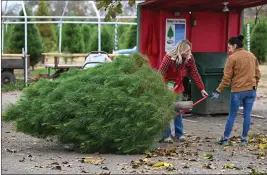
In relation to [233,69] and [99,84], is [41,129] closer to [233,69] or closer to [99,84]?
[99,84]

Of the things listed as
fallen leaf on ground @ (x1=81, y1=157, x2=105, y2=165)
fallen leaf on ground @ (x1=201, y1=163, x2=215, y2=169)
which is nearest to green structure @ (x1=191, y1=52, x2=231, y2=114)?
fallen leaf on ground @ (x1=201, y1=163, x2=215, y2=169)

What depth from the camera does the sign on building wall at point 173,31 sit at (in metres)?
12.0

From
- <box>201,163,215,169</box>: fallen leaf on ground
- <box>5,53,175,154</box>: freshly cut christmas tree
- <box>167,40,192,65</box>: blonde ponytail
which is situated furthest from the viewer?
<box>167,40,192,65</box>: blonde ponytail

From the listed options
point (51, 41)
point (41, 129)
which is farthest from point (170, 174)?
point (51, 41)

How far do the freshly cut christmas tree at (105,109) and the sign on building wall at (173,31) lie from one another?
411cm

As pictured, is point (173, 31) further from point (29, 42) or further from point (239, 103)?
point (29, 42)

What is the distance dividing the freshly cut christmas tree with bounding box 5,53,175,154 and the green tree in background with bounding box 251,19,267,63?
2235 cm

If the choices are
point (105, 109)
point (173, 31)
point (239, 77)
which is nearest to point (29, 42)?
point (173, 31)

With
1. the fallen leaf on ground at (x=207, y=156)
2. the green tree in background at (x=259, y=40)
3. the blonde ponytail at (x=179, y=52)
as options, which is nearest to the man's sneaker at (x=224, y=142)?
the fallen leaf on ground at (x=207, y=156)

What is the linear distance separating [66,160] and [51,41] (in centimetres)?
3311

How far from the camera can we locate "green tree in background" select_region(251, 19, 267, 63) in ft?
96.2

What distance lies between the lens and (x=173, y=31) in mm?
12078

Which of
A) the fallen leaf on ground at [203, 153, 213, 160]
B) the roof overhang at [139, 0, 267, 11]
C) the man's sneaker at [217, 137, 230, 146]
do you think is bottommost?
the man's sneaker at [217, 137, 230, 146]

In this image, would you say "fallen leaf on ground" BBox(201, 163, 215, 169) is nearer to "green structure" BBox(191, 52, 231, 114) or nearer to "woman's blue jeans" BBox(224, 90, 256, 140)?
"woman's blue jeans" BBox(224, 90, 256, 140)
